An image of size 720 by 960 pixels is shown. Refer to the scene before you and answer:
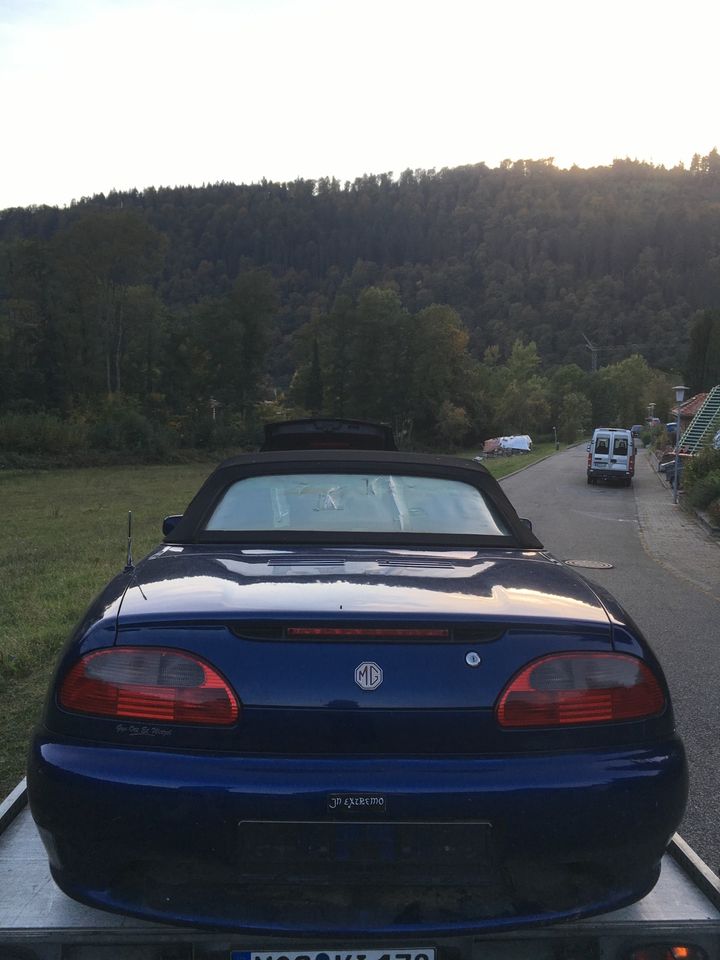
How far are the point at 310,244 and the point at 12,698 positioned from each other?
19281 centimetres

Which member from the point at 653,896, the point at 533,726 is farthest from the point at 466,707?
the point at 653,896

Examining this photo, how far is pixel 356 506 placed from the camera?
410 cm

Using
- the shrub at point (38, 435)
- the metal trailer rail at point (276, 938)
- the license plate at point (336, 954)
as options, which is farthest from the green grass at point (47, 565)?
the shrub at point (38, 435)

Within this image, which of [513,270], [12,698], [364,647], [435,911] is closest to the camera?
[435,911]

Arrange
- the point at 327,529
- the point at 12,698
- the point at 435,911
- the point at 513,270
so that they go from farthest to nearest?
the point at 513,270 < the point at 12,698 < the point at 327,529 < the point at 435,911

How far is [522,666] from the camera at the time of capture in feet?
A: 7.86

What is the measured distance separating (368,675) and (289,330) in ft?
508

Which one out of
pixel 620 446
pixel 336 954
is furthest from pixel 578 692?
pixel 620 446

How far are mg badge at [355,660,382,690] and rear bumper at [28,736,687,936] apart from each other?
18 cm

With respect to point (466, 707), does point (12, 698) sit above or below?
below

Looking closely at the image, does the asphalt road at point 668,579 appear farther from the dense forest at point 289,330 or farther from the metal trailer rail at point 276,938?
the dense forest at point 289,330

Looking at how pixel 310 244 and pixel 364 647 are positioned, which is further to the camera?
pixel 310 244

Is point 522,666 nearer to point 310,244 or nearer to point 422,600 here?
point 422,600

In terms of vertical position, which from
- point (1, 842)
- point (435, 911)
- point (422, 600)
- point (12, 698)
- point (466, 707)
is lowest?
point (12, 698)
